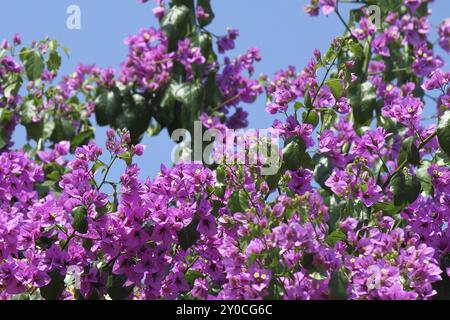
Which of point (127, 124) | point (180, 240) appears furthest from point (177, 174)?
point (127, 124)

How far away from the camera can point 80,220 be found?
303cm

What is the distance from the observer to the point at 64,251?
313 centimetres

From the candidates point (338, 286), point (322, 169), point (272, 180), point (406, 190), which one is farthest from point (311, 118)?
point (338, 286)

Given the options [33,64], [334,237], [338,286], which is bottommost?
[338,286]

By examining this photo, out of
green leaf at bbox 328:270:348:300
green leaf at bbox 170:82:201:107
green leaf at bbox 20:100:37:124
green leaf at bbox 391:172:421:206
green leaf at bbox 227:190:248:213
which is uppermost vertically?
green leaf at bbox 170:82:201:107

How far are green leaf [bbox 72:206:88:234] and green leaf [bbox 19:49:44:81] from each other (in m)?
2.17

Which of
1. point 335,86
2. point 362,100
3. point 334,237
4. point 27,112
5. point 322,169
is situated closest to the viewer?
point 334,237

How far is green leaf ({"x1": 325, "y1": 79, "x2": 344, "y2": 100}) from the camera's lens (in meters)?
3.05

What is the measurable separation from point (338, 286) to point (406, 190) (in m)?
0.73

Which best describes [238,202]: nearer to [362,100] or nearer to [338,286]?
[338,286]

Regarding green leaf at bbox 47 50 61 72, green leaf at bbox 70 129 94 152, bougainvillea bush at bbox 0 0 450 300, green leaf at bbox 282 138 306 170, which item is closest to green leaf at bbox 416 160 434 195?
bougainvillea bush at bbox 0 0 450 300

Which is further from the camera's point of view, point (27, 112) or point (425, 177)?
point (27, 112)

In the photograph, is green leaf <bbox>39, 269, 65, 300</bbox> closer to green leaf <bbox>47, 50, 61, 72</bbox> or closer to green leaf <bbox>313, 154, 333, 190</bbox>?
green leaf <bbox>313, 154, 333, 190</bbox>

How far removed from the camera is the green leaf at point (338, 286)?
2447mm
